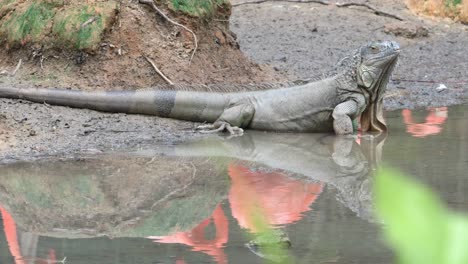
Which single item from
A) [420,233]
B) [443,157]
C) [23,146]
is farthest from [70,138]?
[420,233]

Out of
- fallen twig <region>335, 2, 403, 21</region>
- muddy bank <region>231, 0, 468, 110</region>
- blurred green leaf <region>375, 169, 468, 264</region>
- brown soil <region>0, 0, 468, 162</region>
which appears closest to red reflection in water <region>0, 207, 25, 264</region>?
brown soil <region>0, 0, 468, 162</region>

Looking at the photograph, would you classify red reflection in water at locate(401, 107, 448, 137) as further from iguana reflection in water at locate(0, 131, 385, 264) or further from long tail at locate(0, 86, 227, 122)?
long tail at locate(0, 86, 227, 122)

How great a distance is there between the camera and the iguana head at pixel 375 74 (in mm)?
7836

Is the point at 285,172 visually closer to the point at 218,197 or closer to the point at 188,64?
the point at 218,197

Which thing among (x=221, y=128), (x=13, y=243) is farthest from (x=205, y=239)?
(x=221, y=128)

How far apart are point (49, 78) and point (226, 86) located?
167 centimetres

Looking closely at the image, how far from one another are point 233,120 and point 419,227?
291 inches

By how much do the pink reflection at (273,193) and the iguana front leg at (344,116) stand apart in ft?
5.97

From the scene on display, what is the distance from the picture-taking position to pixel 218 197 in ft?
16.8

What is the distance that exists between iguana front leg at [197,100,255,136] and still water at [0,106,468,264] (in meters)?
0.15

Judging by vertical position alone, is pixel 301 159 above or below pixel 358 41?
above

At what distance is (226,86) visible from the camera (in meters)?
8.33

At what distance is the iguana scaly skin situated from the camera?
7.89 metres

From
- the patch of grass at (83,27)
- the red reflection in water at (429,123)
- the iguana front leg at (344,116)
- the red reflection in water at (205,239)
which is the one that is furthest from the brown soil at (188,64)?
the red reflection in water at (205,239)
